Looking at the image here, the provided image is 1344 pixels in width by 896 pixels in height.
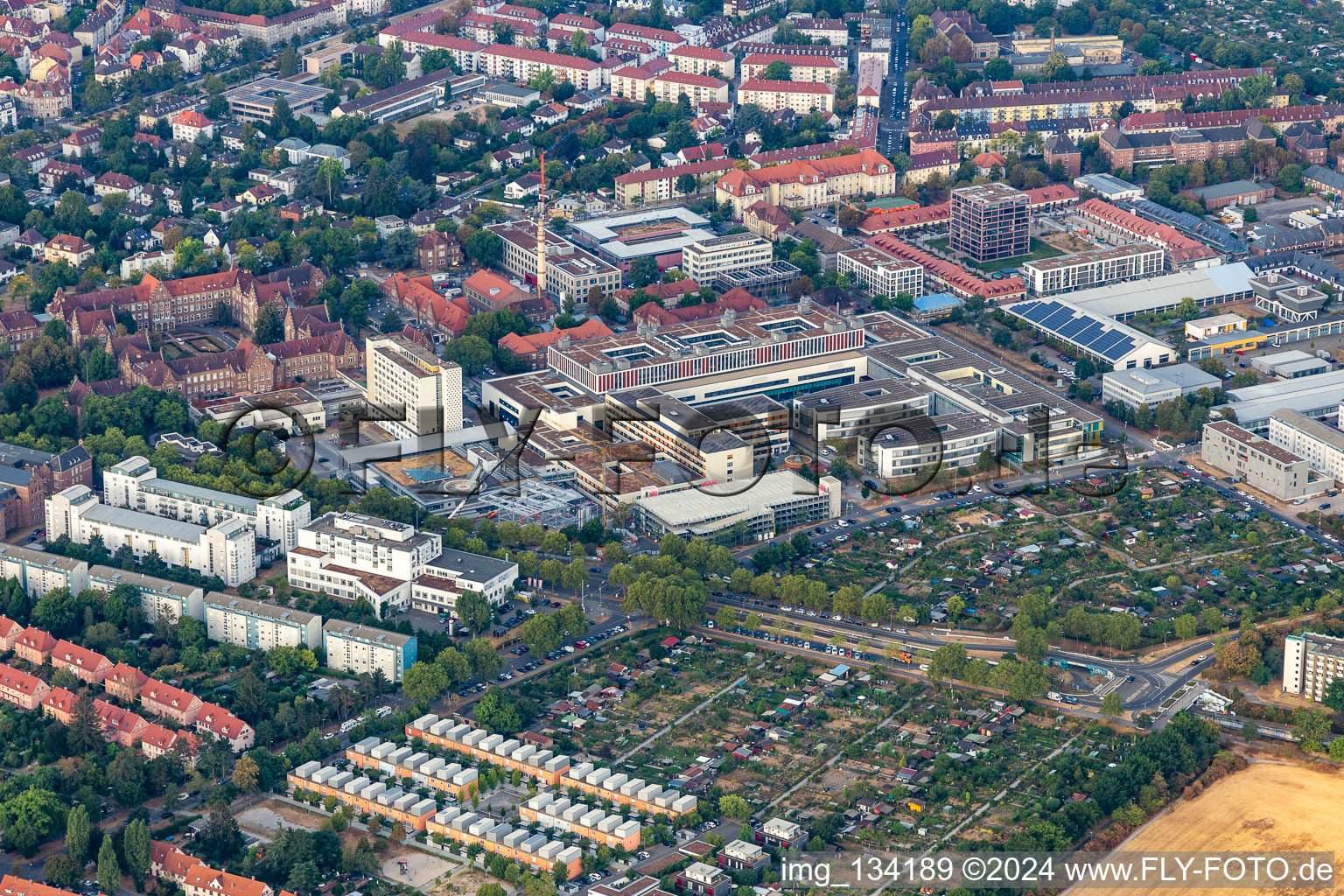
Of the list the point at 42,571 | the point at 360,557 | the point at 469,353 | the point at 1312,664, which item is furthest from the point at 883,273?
the point at 42,571

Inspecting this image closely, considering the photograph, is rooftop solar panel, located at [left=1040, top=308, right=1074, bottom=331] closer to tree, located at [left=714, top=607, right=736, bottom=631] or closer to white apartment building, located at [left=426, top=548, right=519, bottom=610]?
tree, located at [left=714, top=607, right=736, bottom=631]

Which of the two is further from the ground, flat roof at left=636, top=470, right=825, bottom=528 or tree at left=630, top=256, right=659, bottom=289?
tree at left=630, top=256, right=659, bottom=289

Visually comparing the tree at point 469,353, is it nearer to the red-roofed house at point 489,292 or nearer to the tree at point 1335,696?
the red-roofed house at point 489,292

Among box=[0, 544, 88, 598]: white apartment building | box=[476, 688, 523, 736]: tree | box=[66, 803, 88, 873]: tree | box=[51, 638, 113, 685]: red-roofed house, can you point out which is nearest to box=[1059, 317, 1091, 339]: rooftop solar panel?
box=[476, 688, 523, 736]: tree

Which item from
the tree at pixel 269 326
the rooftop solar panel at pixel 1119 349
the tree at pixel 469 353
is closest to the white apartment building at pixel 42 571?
the tree at pixel 269 326

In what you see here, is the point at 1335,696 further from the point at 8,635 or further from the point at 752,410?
the point at 8,635

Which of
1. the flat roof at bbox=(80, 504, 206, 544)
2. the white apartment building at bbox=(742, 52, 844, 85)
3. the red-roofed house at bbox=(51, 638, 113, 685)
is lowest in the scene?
the red-roofed house at bbox=(51, 638, 113, 685)
